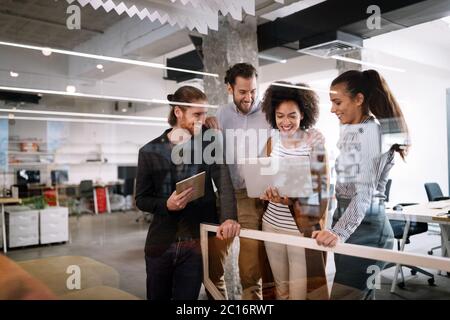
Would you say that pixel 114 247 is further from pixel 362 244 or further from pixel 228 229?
pixel 362 244

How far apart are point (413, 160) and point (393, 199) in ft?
0.64

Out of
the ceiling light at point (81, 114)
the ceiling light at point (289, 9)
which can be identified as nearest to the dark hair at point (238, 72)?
the ceiling light at point (289, 9)

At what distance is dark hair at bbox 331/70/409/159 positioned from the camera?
1580mm

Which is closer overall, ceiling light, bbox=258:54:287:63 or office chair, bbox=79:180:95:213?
office chair, bbox=79:180:95:213

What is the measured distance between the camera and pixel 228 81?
1819mm

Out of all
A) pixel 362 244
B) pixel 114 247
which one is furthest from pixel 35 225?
pixel 362 244

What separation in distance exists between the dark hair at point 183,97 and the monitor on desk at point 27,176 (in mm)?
641

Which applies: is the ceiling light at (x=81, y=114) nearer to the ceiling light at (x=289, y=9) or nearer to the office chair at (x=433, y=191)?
the ceiling light at (x=289, y=9)

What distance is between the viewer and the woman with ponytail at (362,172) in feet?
5.17

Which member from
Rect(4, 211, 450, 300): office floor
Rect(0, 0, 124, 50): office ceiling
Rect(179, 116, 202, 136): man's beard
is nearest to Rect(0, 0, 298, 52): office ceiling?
Rect(0, 0, 124, 50): office ceiling

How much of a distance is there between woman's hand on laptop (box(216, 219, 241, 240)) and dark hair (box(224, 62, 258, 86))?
2.30ft

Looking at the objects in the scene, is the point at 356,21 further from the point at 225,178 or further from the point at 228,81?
the point at 225,178

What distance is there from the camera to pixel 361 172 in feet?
5.24

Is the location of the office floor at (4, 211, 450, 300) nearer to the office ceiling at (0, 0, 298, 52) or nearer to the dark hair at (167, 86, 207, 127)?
the dark hair at (167, 86, 207, 127)
